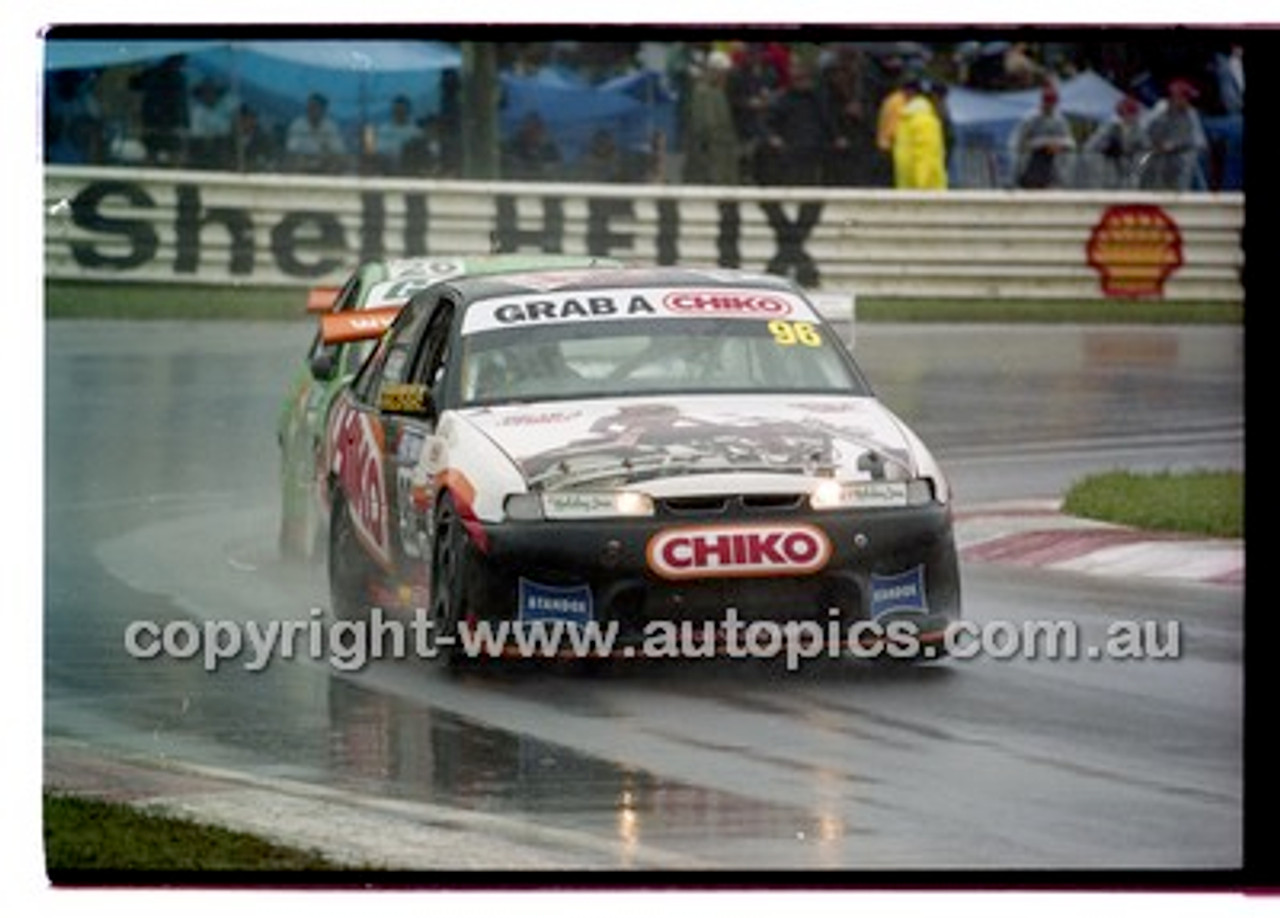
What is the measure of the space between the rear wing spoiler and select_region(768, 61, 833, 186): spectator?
45.9 inches

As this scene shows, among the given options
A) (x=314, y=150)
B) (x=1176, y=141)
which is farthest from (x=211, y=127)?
(x=1176, y=141)

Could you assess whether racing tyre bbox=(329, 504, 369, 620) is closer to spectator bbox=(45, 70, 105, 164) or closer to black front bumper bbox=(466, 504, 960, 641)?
black front bumper bbox=(466, 504, 960, 641)

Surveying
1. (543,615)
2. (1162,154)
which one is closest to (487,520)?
Answer: (543,615)

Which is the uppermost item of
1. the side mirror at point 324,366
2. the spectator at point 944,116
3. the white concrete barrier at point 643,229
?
the spectator at point 944,116

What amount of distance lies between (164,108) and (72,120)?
9.9 inches

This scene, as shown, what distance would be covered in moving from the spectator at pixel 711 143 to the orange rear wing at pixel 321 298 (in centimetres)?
97

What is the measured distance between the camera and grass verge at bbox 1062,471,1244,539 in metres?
19.4

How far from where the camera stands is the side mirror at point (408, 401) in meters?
20.2

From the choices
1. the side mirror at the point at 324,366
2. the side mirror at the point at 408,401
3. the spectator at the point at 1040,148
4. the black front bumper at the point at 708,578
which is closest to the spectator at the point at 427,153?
the side mirror at the point at 324,366

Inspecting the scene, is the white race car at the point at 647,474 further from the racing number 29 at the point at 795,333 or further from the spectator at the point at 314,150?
the spectator at the point at 314,150

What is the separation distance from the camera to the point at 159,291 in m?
19.8

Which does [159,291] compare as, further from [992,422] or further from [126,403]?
[992,422]

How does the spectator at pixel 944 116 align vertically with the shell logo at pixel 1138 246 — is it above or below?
above

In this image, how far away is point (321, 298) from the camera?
783 inches
